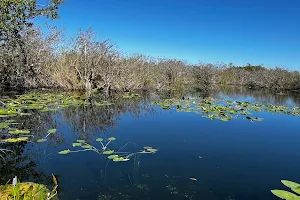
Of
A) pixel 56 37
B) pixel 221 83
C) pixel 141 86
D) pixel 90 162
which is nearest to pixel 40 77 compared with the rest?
pixel 56 37

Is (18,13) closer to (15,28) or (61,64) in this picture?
(15,28)

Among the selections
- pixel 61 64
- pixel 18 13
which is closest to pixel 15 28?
pixel 18 13

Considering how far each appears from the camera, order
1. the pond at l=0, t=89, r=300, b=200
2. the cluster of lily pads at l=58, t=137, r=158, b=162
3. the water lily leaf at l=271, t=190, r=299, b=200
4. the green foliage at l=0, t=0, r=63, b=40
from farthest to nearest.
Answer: the green foliage at l=0, t=0, r=63, b=40, the cluster of lily pads at l=58, t=137, r=158, b=162, the pond at l=0, t=89, r=300, b=200, the water lily leaf at l=271, t=190, r=299, b=200

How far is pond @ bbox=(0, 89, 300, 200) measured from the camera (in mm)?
3395

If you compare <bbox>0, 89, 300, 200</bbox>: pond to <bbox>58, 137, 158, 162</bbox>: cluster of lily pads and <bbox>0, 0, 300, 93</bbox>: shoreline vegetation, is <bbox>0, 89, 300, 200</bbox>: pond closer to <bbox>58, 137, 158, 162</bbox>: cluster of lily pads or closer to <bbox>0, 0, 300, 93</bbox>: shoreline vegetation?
<bbox>58, 137, 158, 162</bbox>: cluster of lily pads

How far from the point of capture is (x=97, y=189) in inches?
128

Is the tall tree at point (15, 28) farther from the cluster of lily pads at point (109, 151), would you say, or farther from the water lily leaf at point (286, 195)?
the water lily leaf at point (286, 195)

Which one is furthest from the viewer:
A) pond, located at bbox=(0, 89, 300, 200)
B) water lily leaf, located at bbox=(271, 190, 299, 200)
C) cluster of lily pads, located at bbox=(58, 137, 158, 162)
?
cluster of lily pads, located at bbox=(58, 137, 158, 162)

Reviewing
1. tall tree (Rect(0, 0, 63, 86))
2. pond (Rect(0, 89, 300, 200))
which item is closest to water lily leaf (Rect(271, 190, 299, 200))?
pond (Rect(0, 89, 300, 200))

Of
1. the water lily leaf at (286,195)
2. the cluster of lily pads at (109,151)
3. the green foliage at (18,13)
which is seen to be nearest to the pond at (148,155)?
the cluster of lily pads at (109,151)

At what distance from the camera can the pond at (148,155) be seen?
11.1ft

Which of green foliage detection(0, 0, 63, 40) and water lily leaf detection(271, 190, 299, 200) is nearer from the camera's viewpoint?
water lily leaf detection(271, 190, 299, 200)

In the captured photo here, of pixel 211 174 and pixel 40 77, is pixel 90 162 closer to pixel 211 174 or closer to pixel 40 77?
pixel 211 174

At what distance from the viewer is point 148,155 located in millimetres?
4703
